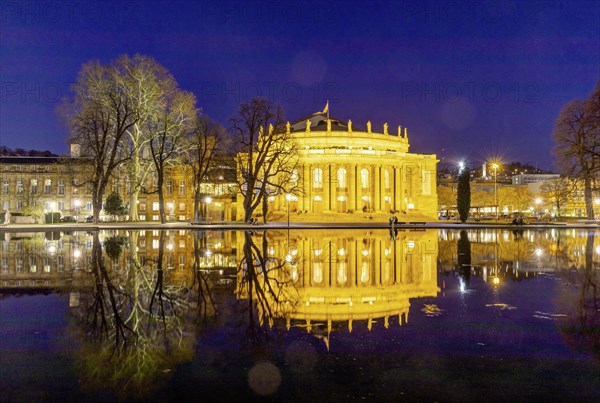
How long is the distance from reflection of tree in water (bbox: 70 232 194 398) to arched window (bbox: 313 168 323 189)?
72400 mm

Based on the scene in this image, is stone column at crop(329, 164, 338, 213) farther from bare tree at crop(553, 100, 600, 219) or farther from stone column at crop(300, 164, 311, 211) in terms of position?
bare tree at crop(553, 100, 600, 219)

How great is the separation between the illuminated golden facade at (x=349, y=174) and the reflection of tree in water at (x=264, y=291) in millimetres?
59790

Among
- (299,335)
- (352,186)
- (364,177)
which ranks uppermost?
(364,177)

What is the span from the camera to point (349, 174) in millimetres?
86438

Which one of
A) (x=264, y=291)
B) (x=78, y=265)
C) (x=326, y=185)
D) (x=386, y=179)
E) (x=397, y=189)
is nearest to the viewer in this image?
(x=264, y=291)

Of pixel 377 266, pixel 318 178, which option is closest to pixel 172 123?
pixel 318 178

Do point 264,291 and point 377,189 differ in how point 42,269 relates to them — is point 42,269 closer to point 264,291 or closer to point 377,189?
point 264,291

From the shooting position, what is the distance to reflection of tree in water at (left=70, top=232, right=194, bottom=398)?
22.0ft

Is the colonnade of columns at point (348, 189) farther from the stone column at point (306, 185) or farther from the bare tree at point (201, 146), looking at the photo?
the bare tree at point (201, 146)

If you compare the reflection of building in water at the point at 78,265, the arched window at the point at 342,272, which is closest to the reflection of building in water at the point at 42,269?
the reflection of building in water at the point at 78,265

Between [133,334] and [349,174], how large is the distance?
78.7 m

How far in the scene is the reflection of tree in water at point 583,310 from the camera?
8477 millimetres

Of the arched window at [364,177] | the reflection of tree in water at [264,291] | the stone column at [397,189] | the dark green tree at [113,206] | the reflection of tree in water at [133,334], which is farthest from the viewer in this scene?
the arched window at [364,177]

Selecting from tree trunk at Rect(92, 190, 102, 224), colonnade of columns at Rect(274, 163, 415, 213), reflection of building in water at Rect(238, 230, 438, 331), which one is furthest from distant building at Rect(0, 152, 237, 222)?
reflection of building in water at Rect(238, 230, 438, 331)
